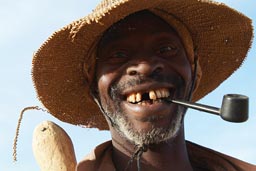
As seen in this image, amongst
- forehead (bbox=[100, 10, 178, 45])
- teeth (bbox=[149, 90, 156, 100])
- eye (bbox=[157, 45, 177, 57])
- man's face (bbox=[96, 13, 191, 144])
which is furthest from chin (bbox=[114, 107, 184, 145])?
forehead (bbox=[100, 10, 178, 45])

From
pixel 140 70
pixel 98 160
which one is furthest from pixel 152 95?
pixel 98 160

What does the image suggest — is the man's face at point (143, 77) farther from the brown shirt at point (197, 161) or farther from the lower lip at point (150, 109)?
the brown shirt at point (197, 161)

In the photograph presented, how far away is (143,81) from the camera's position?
7.86 ft

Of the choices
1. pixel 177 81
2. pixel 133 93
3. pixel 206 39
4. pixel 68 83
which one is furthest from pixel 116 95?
pixel 206 39

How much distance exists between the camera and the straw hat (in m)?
2.50

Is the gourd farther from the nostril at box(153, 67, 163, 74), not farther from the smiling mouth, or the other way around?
the nostril at box(153, 67, 163, 74)

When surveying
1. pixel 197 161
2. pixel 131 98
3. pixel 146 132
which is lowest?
pixel 197 161

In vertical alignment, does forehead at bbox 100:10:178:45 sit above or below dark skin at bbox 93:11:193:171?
above

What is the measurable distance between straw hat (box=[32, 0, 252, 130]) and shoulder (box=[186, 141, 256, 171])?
0.42 metres

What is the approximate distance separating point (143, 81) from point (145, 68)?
0.17 ft

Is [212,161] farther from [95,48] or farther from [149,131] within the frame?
[95,48]

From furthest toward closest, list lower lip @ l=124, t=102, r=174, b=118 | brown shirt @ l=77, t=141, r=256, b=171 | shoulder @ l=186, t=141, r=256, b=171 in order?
1. shoulder @ l=186, t=141, r=256, b=171
2. brown shirt @ l=77, t=141, r=256, b=171
3. lower lip @ l=124, t=102, r=174, b=118

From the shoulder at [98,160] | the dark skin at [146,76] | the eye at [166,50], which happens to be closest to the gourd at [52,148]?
the shoulder at [98,160]

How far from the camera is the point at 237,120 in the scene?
6.08ft
